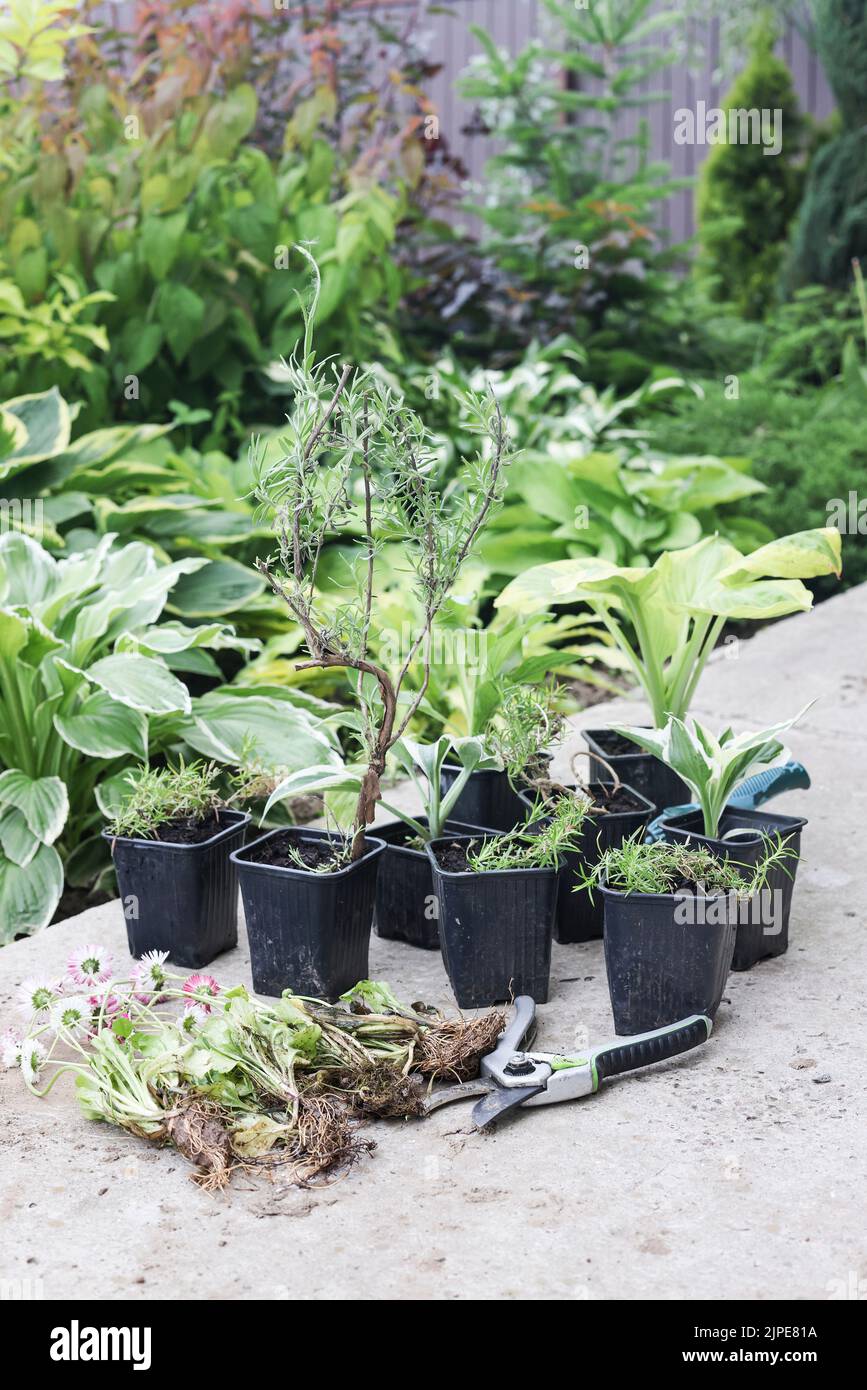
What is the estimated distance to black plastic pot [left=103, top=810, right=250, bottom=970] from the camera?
244 cm

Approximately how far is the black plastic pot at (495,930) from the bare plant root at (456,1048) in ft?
0.60

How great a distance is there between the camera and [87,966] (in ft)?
7.13

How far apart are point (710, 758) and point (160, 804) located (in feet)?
3.43

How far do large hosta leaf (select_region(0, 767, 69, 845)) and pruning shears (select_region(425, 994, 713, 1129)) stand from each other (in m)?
1.11

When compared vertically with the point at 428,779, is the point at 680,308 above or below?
above

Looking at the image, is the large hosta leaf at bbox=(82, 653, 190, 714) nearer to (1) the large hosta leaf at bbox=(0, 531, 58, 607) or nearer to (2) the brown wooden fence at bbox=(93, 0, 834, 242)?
(1) the large hosta leaf at bbox=(0, 531, 58, 607)

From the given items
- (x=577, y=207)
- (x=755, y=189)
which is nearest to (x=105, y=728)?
(x=577, y=207)

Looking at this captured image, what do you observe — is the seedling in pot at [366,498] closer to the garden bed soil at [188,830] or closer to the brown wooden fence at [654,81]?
the garden bed soil at [188,830]

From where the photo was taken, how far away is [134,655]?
2764 millimetres

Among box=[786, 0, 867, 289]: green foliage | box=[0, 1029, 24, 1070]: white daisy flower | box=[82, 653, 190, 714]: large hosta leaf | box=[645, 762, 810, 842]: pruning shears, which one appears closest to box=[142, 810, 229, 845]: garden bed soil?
box=[82, 653, 190, 714]: large hosta leaf

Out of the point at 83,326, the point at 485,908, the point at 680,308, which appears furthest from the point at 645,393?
the point at 485,908

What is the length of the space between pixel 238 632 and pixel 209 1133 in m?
2.31

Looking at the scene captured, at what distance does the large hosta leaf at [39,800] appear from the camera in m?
2.73
